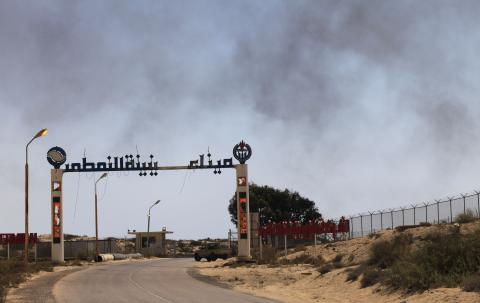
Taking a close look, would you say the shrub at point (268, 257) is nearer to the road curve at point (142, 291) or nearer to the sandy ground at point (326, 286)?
the sandy ground at point (326, 286)

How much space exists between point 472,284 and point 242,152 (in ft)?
111

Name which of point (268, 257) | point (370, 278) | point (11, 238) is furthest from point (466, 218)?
point (11, 238)

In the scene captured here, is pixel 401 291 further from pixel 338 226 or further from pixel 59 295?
pixel 338 226

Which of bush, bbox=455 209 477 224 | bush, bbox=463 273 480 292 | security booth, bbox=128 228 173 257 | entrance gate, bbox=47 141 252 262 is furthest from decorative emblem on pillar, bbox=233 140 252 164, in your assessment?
security booth, bbox=128 228 173 257

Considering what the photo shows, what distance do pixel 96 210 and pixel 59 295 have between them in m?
48.3

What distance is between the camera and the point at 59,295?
26.5m

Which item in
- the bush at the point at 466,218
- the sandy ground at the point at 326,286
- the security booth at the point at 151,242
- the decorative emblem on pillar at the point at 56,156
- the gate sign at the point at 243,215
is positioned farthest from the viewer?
the security booth at the point at 151,242

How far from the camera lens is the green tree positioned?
115 metres

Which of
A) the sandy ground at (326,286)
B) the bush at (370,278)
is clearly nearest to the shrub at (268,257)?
the sandy ground at (326,286)

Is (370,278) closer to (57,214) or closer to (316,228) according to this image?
(316,228)

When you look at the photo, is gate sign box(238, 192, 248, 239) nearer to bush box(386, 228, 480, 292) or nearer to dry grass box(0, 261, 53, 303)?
dry grass box(0, 261, 53, 303)

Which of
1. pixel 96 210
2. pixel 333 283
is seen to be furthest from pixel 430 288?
pixel 96 210

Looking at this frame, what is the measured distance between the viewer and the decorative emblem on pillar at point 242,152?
5300 cm

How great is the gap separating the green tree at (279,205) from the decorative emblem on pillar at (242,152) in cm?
6104
